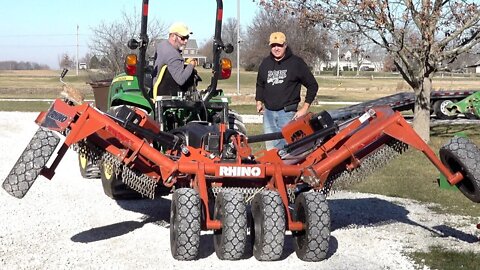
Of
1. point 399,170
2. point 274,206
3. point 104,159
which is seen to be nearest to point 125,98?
point 104,159

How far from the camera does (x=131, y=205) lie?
29.0ft

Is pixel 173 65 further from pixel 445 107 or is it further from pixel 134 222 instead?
pixel 445 107

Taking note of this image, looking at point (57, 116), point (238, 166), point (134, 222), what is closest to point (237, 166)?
point (238, 166)

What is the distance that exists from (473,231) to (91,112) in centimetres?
388

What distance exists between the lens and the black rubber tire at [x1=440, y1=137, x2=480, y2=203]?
258 inches

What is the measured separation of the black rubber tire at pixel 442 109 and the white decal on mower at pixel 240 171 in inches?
703

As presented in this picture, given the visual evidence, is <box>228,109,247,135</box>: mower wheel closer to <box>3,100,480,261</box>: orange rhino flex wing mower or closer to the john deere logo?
<box>3,100,480,261</box>: orange rhino flex wing mower

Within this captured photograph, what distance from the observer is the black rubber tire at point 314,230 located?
6.21 meters

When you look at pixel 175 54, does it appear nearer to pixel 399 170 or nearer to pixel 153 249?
pixel 153 249

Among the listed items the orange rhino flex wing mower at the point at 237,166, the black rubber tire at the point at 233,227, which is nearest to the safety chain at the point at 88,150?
the orange rhino flex wing mower at the point at 237,166

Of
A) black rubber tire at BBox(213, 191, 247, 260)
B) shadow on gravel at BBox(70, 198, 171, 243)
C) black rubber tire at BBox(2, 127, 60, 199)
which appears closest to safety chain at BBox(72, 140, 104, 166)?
black rubber tire at BBox(2, 127, 60, 199)

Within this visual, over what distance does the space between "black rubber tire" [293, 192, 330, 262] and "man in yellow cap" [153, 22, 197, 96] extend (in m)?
2.44

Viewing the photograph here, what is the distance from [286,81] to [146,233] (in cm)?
259

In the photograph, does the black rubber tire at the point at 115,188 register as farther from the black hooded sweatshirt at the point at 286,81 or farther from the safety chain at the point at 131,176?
the black hooded sweatshirt at the point at 286,81
